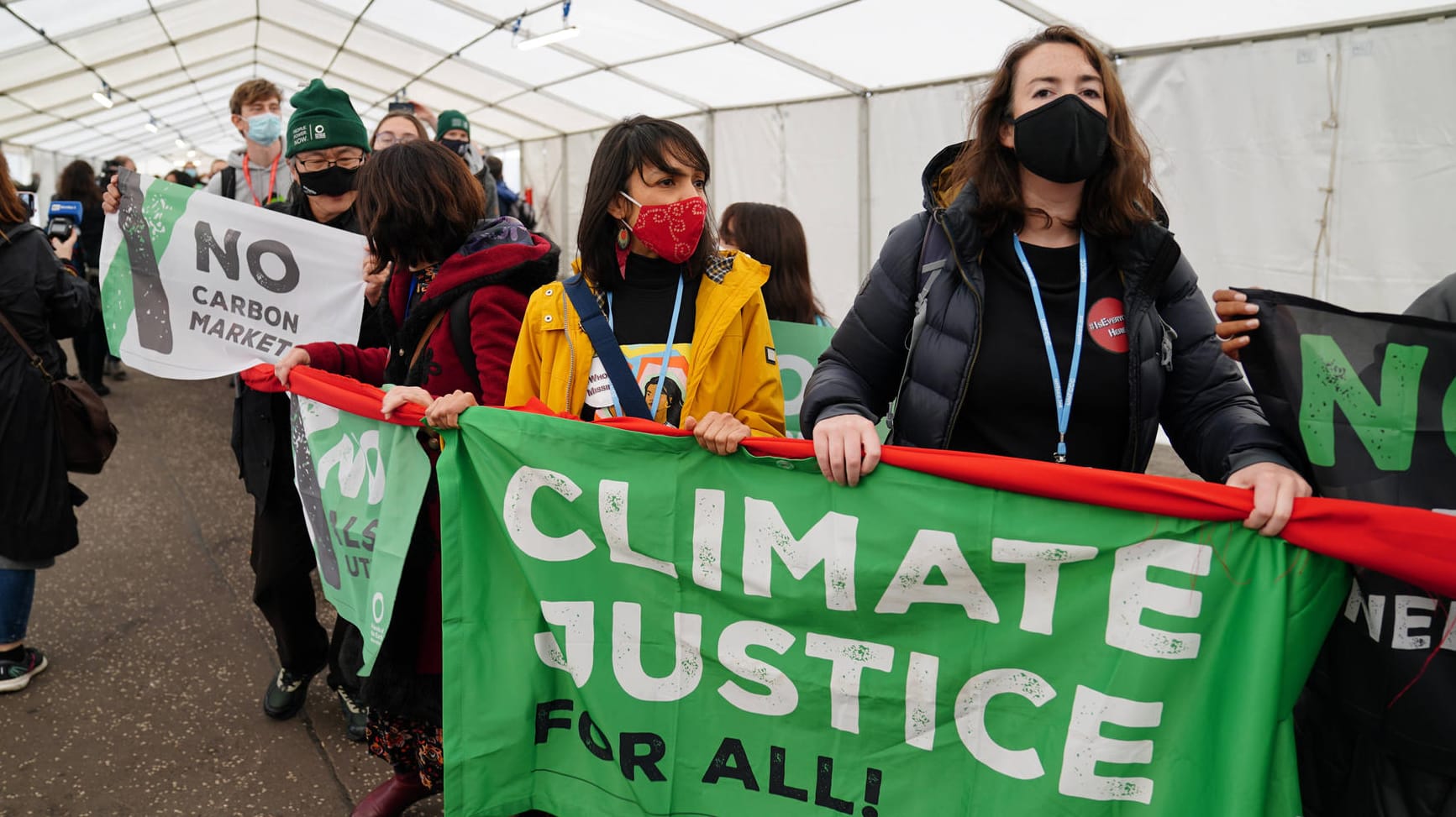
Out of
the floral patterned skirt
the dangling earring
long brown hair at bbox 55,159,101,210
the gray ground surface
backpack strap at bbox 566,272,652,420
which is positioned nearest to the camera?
backpack strap at bbox 566,272,652,420

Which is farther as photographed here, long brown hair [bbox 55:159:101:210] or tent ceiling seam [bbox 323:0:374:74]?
tent ceiling seam [bbox 323:0:374:74]

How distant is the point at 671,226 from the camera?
2412 millimetres

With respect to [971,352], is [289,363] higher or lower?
lower

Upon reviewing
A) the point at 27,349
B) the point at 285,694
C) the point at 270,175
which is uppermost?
the point at 270,175

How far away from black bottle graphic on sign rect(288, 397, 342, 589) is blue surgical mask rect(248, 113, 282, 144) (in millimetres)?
2067

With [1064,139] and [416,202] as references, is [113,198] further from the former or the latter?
[1064,139]

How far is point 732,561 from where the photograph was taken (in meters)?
2.07

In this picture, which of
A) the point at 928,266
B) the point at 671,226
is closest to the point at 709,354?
the point at 671,226

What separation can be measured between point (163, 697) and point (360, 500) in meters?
1.87

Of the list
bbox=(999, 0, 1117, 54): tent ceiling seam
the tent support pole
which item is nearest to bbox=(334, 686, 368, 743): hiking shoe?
bbox=(999, 0, 1117, 54): tent ceiling seam

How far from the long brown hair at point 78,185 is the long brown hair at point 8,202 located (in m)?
5.86

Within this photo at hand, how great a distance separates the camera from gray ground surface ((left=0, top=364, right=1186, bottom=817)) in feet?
10.6

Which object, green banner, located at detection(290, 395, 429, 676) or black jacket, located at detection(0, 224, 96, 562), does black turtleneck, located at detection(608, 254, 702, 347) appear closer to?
green banner, located at detection(290, 395, 429, 676)

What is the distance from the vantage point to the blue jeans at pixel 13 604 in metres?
3.95
